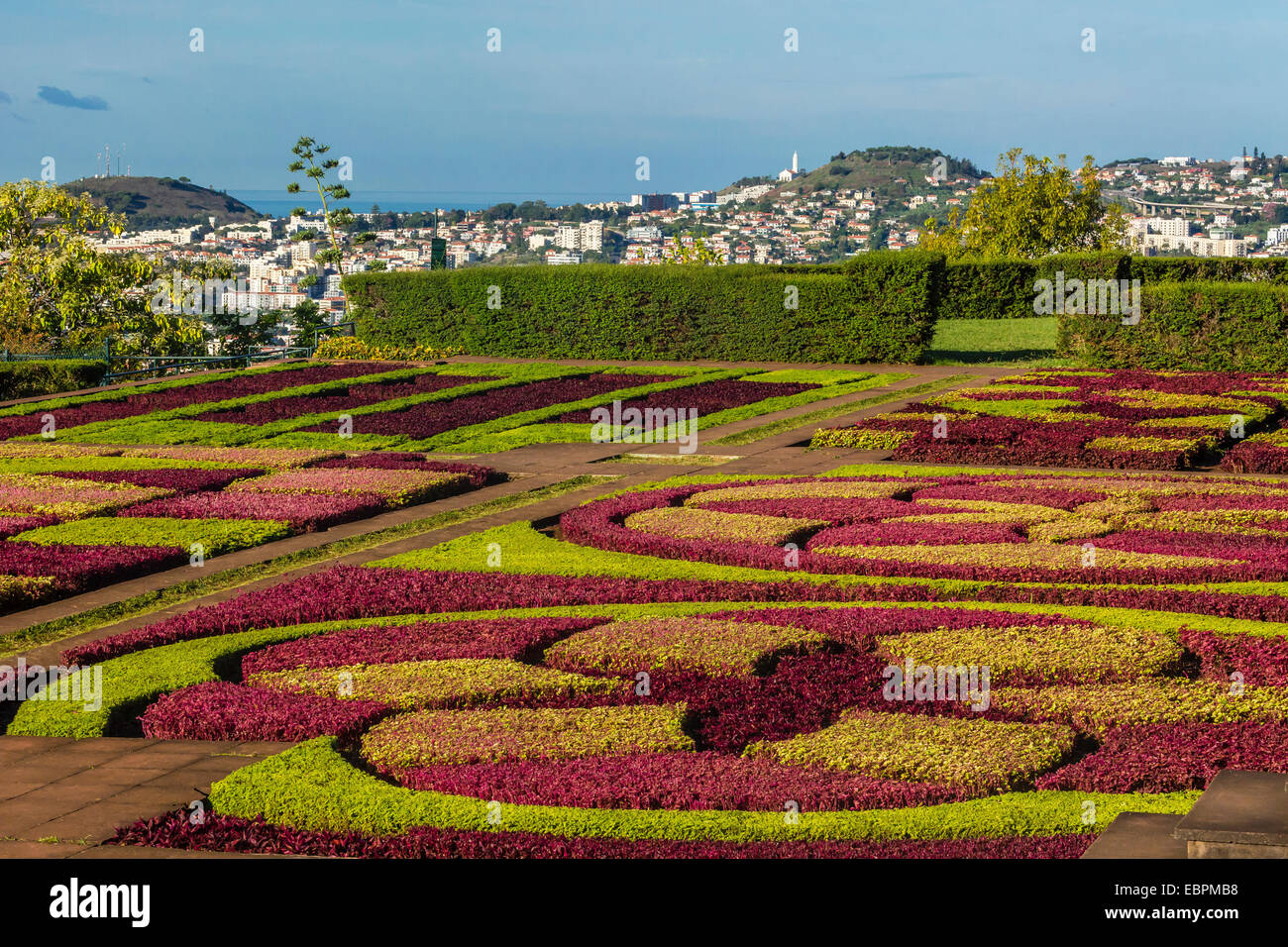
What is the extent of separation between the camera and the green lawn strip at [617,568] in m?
10.9

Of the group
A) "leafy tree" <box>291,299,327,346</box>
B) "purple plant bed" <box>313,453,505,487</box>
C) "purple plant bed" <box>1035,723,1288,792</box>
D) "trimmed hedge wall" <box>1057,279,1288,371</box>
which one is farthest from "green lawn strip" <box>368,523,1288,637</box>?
"leafy tree" <box>291,299,327,346</box>

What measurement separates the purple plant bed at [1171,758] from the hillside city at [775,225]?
1750 inches

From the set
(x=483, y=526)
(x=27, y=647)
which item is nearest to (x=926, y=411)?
(x=483, y=526)

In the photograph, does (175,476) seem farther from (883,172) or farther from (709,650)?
(883,172)

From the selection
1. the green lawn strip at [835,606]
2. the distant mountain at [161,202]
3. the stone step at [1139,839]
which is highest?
the distant mountain at [161,202]

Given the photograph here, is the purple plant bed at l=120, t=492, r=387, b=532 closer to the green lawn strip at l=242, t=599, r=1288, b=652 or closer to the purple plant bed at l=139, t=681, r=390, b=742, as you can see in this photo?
the green lawn strip at l=242, t=599, r=1288, b=652

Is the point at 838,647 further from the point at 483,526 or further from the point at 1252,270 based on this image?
the point at 1252,270

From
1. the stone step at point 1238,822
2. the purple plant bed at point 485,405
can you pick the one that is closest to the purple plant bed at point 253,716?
the stone step at point 1238,822

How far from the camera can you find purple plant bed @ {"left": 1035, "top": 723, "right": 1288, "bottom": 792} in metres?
7.04

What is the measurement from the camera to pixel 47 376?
97.0 ft

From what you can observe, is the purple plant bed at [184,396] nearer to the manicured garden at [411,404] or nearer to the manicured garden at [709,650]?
the manicured garden at [411,404]

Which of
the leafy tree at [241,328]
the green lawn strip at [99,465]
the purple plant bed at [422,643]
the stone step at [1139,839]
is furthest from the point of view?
the leafy tree at [241,328]
